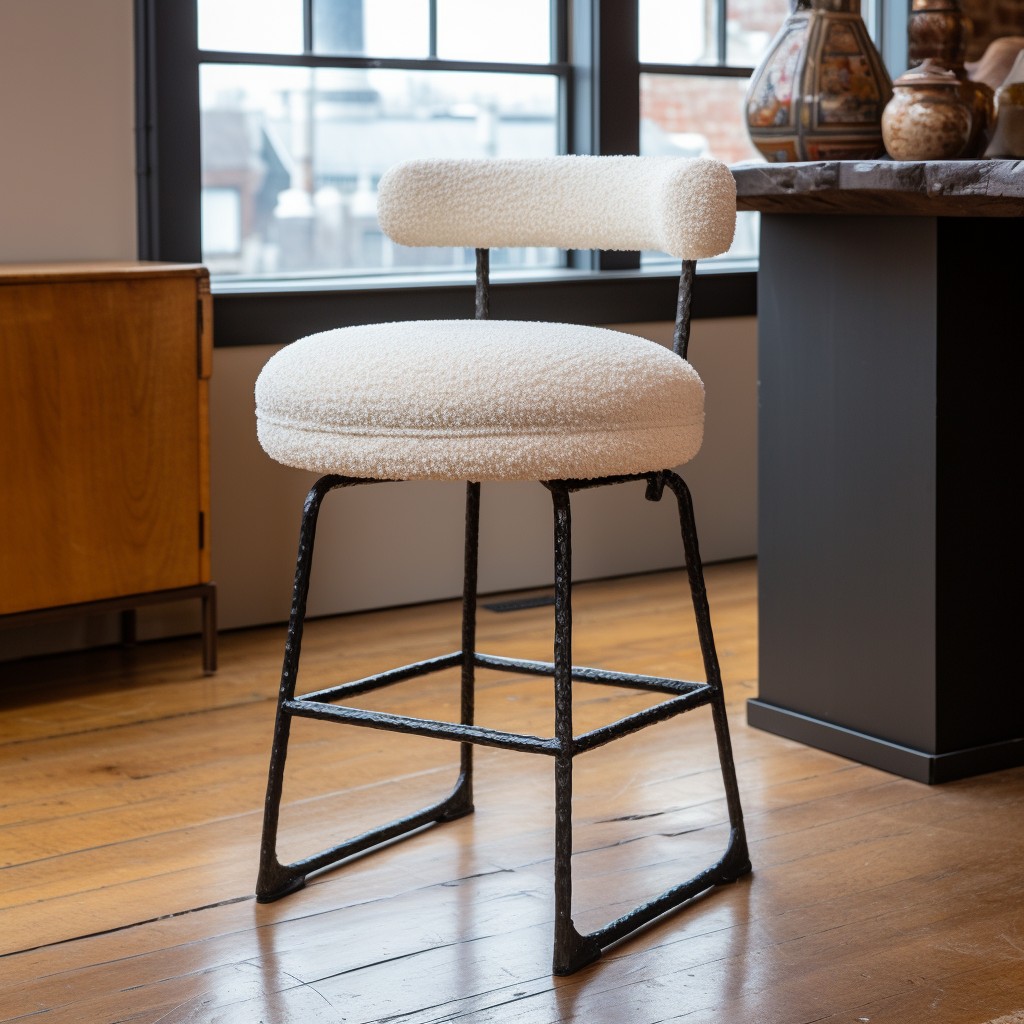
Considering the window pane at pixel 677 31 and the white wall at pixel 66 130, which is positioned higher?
the window pane at pixel 677 31

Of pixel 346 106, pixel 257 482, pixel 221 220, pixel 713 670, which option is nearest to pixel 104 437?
pixel 257 482

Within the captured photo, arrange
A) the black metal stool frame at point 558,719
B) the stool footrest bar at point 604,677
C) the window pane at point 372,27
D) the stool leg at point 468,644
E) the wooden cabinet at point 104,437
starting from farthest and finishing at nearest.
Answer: the window pane at point 372,27, the wooden cabinet at point 104,437, the stool leg at point 468,644, the stool footrest bar at point 604,677, the black metal stool frame at point 558,719

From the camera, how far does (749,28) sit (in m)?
3.99

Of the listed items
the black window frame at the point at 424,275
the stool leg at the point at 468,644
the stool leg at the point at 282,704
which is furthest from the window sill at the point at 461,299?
the stool leg at the point at 282,704

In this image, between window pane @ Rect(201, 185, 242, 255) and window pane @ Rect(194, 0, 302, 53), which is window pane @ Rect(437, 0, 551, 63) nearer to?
window pane @ Rect(194, 0, 302, 53)

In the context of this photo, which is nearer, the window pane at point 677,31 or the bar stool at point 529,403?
the bar stool at point 529,403

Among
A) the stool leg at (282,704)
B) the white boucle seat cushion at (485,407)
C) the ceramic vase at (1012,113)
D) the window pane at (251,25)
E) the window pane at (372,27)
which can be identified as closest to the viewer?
the white boucle seat cushion at (485,407)

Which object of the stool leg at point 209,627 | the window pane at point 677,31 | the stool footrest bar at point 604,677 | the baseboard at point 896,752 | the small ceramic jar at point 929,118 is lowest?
the baseboard at point 896,752

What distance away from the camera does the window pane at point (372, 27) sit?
3271 millimetres

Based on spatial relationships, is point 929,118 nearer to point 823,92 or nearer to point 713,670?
point 823,92

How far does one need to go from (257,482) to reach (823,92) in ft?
4.83

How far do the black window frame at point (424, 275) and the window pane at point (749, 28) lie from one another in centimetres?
15

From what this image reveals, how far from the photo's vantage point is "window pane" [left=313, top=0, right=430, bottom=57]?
3271 millimetres

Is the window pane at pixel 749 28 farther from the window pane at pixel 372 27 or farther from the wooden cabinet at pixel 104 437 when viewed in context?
the wooden cabinet at pixel 104 437
